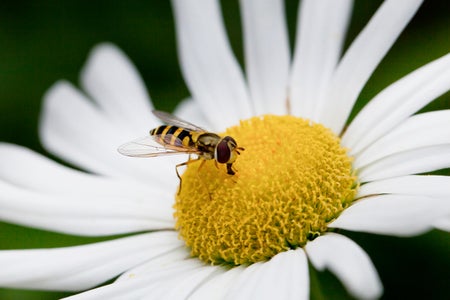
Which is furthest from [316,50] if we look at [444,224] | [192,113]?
[444,224]

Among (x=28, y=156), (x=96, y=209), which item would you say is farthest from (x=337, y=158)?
(x=28, y=156)

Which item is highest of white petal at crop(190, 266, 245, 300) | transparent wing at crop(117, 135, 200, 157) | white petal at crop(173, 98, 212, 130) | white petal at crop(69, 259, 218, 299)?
white petal at crop(173, 98, 212, 130)

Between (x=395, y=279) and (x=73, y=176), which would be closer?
(x=395, y=279)

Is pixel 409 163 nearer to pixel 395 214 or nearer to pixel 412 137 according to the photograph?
pixel 412 137

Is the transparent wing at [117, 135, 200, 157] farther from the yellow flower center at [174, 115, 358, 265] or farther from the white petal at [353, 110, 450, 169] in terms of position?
the white petal at [353, 110, 450, 169]

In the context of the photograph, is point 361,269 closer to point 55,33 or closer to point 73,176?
point 73,176

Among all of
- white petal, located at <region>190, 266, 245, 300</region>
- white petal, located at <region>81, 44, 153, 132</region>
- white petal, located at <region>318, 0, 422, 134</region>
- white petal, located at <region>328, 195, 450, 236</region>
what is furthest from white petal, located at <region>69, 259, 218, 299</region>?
white petal, located at <region>81, 44, 153, 132</region>
